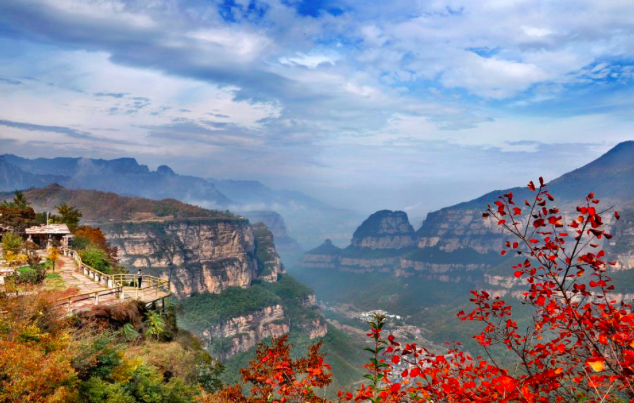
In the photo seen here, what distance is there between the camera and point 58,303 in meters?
17.4

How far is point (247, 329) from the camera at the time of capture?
10538cm

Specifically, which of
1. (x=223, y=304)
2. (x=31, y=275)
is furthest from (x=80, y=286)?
(x=223, y=304)

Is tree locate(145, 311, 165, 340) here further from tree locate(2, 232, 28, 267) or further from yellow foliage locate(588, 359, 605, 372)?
yellow foliage locate(588, 359, 605, 372)

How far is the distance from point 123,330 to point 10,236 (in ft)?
38.2

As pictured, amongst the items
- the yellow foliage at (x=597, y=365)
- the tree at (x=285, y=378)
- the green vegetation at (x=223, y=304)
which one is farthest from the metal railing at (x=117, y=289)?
the green vegetation at (x=223, y=304)

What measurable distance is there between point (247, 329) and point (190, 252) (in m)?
33.0

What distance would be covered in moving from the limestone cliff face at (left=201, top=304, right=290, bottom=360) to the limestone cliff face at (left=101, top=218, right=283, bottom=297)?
16.4 metres

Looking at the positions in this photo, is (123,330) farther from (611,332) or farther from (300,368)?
(611,332)

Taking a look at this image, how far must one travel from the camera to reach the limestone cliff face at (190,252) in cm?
10738

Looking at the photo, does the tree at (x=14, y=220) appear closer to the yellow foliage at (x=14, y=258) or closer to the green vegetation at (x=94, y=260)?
Result: the green vegetation at (x=94, y=260)

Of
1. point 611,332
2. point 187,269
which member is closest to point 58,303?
point 611,332

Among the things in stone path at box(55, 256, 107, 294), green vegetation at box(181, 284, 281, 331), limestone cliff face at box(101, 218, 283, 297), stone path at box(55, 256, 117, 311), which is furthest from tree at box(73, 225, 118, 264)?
limestone cliff face at box(101, 218, 283, 297)

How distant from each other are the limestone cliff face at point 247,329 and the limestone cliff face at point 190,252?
1643 cm

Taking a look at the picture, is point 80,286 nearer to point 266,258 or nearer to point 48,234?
point 48,234
